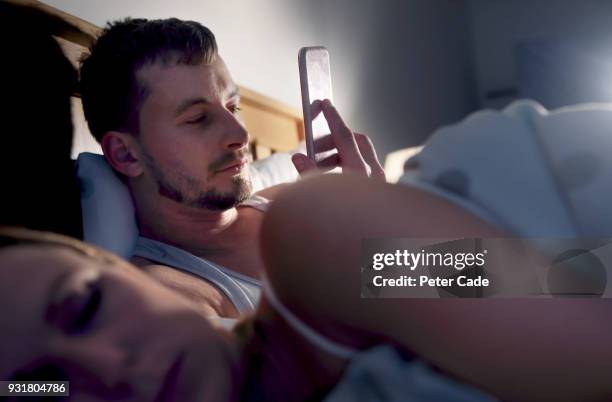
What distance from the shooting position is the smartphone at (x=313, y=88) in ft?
3.52

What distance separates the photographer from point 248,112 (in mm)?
1487

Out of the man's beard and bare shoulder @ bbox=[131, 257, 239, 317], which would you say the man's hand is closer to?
the man's beard

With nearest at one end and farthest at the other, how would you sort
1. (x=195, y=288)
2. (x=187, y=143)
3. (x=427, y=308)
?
(x=427, y=308) → (x=195, y=288) → (x=187, y=143)

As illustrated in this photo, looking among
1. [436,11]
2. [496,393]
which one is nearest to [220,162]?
[496,393]

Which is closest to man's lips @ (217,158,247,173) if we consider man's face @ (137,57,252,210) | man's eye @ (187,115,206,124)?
man's face @ (137,57,252,210)

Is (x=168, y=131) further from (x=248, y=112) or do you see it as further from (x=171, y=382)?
(x=171, y=382)

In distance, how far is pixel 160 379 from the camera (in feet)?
1.38

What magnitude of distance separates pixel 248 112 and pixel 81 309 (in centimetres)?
111

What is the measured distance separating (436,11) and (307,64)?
2.30 m

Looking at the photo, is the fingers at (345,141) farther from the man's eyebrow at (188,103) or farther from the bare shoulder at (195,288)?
the bare shoulder at (195,288)

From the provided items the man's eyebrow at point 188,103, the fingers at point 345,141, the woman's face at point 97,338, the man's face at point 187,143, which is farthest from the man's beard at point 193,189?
the woman's face at point 97,338

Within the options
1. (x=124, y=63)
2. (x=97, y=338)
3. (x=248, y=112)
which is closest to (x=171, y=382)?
(x=97, y=338)

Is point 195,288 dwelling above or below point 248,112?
below

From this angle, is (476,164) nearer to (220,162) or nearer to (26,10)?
(220,162)
